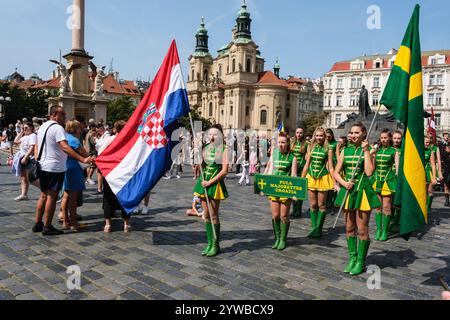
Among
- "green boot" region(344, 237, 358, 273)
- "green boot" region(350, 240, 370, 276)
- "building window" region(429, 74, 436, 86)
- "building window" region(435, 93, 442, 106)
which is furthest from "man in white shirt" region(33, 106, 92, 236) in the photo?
"building window" region(429, 74, 436, 86)

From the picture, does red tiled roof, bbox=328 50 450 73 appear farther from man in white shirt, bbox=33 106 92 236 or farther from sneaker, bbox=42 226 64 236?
sneaker, bbox=42 226 64 236

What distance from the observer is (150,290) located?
4.46 meters

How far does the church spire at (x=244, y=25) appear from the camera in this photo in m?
92.8

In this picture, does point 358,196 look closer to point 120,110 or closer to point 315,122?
point 120,110

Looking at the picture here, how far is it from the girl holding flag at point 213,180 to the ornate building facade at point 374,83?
67.3 meters

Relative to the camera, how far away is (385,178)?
7.48m

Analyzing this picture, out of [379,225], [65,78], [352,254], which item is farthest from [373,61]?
[352,254]

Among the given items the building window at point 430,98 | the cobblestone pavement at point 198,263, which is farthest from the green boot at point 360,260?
the building window at point 430,98

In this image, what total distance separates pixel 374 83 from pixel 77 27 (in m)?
65.4

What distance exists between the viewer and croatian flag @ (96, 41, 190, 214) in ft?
20.2

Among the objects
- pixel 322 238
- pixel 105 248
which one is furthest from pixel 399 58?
pixel 105 248

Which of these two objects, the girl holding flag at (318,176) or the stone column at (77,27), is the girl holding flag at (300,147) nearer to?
the girl holding flag at (318,176)

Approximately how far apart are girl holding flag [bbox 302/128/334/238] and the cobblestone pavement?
42 cm

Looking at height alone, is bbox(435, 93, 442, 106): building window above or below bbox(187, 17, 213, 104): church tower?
below
